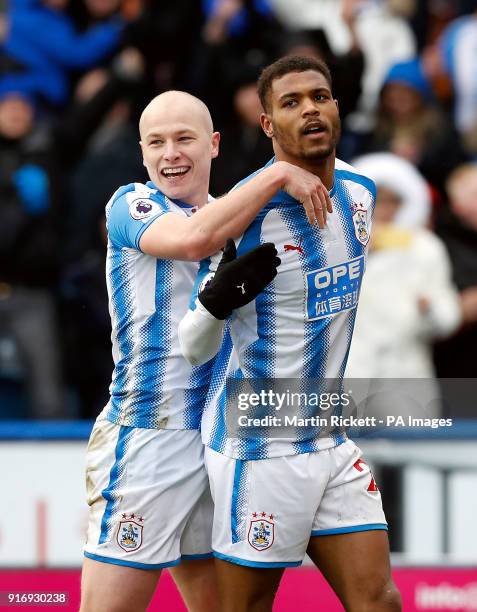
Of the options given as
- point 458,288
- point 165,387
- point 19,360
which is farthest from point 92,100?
point 165,387

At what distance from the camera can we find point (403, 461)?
730 cm

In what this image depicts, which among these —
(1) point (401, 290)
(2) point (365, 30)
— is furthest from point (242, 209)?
(2) point (365, 30)

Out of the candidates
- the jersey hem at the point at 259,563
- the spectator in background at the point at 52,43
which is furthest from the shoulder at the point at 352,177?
the spectator in background at the point at 52,43

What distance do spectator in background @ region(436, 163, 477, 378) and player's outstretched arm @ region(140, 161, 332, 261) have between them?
11.6ft

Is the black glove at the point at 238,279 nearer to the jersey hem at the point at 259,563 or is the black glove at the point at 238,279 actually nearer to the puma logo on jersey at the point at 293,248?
the puma logo on jersey at the point at 293,248

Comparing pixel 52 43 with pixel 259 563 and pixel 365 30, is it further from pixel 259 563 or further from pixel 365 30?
pixel 259 563

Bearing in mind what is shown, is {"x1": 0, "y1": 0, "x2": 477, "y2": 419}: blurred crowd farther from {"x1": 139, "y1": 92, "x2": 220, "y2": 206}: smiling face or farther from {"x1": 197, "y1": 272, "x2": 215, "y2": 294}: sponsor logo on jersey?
{"x1": 197, "y1": 272, "x2": 215, "y2": 294}: sponsor logo on jersey

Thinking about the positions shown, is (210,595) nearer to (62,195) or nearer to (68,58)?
(62,195)

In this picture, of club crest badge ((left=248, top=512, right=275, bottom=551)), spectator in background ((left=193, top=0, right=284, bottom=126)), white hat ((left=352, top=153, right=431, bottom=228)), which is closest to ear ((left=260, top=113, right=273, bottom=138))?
club crest badge ((left=248, top=512, right=275, bottom=551))

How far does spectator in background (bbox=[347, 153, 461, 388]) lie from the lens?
7.62 meters

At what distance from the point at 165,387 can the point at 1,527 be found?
2.46 metres

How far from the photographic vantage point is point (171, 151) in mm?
5000

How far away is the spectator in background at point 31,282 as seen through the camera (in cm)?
840

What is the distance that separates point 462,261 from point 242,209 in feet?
12.7
